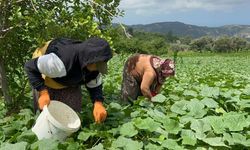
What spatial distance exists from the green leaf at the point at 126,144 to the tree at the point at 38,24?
5.20 feet

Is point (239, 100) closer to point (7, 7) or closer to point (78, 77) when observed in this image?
point (78, 77)

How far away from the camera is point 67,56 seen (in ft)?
12.4

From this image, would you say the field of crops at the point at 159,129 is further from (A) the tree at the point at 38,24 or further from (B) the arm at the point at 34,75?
(A) the tree at the point at 38,24

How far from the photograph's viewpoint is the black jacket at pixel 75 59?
3515mm

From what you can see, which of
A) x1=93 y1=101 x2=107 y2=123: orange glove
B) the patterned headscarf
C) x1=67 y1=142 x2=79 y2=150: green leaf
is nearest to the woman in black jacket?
x1=93 y1=101 x2=107 y2=123: orange glove

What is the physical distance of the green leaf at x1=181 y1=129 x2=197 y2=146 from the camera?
3154mm

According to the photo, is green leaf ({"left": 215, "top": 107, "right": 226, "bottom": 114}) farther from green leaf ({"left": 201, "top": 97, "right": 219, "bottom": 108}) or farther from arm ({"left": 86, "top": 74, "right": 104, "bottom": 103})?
arm ({"left": 86, "top": 74, "right": 104, "bottom": 103})

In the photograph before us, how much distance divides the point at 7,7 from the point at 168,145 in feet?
8.54

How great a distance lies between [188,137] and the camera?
10.6 feet

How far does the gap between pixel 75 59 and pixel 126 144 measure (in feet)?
3.19

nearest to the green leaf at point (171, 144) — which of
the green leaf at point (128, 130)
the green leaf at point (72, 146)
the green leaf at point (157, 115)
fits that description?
the green leaf at point (128, 130)

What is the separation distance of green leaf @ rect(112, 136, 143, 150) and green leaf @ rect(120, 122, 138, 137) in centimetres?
14

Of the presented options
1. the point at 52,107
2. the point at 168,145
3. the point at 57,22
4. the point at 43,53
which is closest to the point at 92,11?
the point at 57,22

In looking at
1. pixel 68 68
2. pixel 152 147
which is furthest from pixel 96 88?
pixel 152 147
